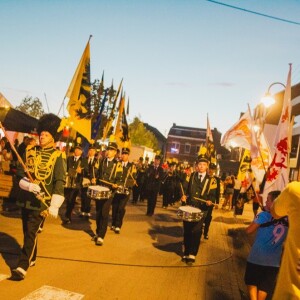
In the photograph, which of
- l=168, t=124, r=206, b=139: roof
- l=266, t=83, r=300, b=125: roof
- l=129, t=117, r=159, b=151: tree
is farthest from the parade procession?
l=168, t=124, r=206, b=139: roof

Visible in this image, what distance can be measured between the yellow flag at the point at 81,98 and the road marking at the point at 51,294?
638 centimetres

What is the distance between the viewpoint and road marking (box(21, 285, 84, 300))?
451 cm

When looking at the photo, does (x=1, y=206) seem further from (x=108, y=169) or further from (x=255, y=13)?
(x=255, y=13)

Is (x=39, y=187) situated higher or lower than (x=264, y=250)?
higher

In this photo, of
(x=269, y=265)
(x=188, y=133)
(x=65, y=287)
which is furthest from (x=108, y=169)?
(x=188, y=133)

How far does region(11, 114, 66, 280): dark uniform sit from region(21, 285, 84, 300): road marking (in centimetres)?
47

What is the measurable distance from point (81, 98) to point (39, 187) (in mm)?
6673

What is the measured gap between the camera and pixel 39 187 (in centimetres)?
512

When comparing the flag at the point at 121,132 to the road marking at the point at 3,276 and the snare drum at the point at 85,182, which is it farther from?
the road marking at the point at 3,276

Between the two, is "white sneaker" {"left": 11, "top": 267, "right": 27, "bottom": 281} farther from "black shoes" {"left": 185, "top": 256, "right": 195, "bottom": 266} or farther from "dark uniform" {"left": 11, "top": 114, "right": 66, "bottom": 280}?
"black shoes" {"left": 185, "top": 256, "right": 195, "bottom": 266}

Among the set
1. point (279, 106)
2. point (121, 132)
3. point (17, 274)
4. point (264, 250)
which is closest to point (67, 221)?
point (17, 274)

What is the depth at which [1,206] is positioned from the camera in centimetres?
1038

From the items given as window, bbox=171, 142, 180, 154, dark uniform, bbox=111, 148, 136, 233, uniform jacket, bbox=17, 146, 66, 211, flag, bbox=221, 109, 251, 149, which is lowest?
dark uniform, bbox=111, 148, 136, 233

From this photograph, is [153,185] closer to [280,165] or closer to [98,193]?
[98,193]
